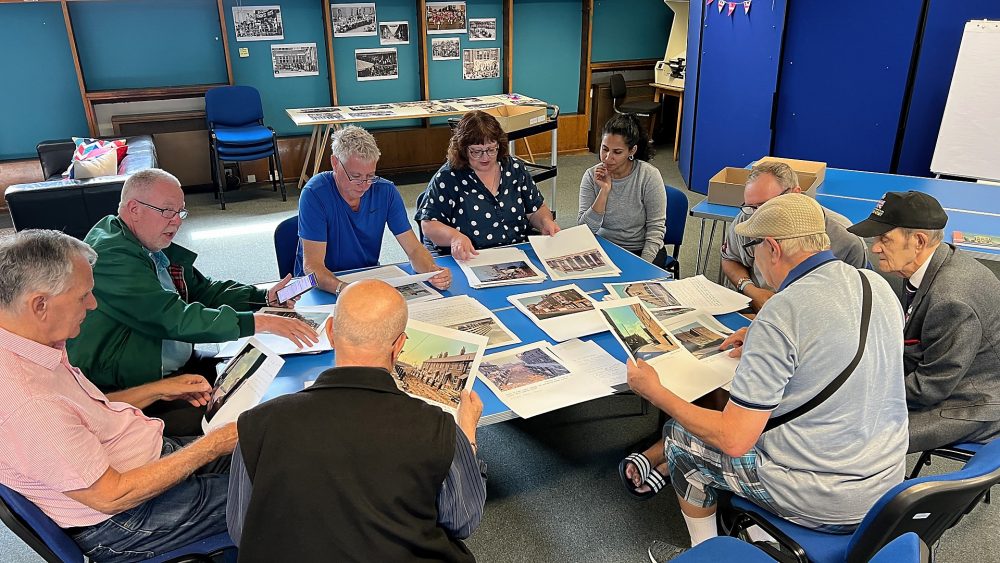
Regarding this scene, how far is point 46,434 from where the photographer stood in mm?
1435

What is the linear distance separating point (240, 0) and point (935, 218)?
21.5 feet

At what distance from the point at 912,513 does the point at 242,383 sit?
1.80 metres

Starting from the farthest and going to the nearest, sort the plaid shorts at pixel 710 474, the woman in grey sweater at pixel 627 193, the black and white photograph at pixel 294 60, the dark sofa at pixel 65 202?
the black and white photograph at pixel 294 60
the dark sofa at pixel 65 202
the woman in grey sweater at pixel 627 193
the plaid shorts at pixel 710 474

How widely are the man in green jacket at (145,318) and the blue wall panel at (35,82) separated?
520 centimetres

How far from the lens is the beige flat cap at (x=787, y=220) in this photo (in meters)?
1.71

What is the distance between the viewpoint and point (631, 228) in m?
3.49

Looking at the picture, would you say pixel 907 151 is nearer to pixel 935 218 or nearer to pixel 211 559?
pixel 935 218

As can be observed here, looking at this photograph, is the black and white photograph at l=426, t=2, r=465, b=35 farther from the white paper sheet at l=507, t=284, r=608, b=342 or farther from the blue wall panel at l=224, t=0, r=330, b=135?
the white paper sheet at l=507, t=284, r=608, b=342

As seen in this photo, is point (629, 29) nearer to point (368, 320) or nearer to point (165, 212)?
point (165, 212)

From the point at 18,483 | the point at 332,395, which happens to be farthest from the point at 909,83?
the point at 18,483

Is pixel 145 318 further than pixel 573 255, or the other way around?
pixel 573 255

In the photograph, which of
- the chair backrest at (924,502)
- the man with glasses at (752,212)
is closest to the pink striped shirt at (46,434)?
the chair backrest at (924,502)

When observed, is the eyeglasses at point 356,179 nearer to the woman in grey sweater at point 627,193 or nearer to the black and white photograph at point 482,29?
the woman in grey sweater at point 627,193

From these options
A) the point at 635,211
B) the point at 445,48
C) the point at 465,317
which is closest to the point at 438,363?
the point at 465,317
